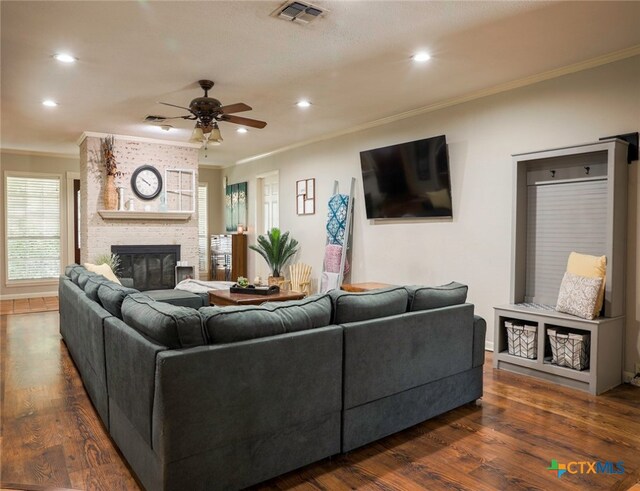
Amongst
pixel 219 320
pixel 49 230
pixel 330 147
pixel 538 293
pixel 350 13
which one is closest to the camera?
pixel 219 320

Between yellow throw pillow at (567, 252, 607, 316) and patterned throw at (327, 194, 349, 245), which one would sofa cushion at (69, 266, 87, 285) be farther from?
yellow throw pillow at (567, 252, 607, 316)

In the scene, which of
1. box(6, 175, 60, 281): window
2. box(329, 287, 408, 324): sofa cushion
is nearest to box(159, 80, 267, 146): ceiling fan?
box(329, 287, 408, 324): sofa cushion

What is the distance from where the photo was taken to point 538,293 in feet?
13.8

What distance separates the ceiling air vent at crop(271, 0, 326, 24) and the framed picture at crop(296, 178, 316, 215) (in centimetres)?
408

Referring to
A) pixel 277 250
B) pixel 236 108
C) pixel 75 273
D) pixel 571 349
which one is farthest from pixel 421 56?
pixel 277 250

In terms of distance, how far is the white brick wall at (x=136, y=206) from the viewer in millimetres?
6641

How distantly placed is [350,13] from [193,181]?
16.4ft

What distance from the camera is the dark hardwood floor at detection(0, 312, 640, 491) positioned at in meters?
2.20

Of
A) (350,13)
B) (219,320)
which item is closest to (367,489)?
(219,320)

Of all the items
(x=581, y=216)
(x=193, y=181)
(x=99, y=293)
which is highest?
(x=193, y=181)

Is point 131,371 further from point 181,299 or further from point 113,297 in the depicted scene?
point 181,299

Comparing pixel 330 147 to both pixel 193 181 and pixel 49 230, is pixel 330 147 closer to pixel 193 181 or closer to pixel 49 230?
pixel 193 181

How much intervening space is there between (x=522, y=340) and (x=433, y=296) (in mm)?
1443

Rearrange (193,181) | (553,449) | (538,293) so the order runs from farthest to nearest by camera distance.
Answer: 1. (193,181)
2. (538,293)
3. (553,449)
